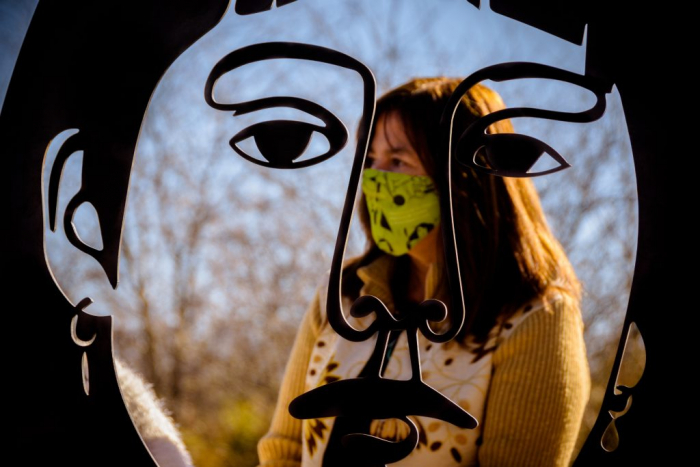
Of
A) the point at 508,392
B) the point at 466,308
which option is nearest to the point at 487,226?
the point at 466,308

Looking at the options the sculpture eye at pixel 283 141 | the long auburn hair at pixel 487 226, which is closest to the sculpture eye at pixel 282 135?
the sculpture eye at pixel 283 141

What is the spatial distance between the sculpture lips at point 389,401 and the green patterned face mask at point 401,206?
0.50m

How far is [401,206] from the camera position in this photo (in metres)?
1.21

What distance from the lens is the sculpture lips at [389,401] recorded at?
73 cm

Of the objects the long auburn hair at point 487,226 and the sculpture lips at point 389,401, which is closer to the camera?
the sculpture lips at point 389,401

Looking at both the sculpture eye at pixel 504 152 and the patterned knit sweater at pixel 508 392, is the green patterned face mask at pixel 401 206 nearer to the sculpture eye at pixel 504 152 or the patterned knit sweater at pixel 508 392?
the patterned knit sweater at pixel 508 392

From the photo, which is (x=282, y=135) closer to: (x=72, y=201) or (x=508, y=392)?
(x=72, y=201)

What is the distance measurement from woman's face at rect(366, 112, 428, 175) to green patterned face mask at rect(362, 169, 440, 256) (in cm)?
2

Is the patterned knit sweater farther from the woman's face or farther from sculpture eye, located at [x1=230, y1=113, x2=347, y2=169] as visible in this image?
sculpture eye, located at [x1=230, y1=113, x2=347, y2=169]

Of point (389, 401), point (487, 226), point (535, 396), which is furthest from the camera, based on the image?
point (487, 226)

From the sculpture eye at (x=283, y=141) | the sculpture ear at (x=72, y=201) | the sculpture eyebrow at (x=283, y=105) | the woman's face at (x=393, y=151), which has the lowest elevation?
the sculpture ear at (x=72, y=201)

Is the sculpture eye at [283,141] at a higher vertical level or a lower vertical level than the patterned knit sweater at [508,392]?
higher

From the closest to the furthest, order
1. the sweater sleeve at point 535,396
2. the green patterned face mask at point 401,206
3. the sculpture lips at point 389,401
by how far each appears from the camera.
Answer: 1. the sculpture lips at point 389,401
2. the sweater sleeve at point 535,396
3. the green patterned face mask at point 401,206

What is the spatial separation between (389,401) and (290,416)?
527 millimetres
